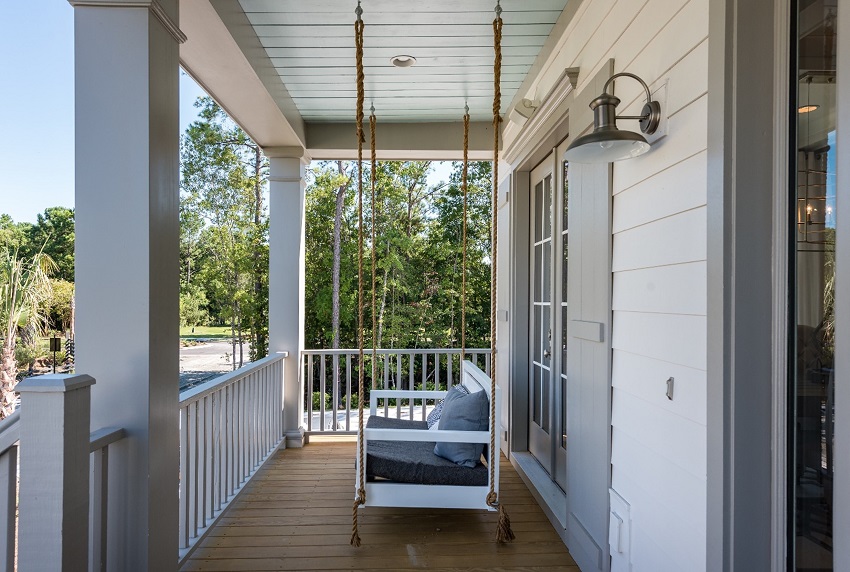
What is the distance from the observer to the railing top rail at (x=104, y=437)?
4.83 feet

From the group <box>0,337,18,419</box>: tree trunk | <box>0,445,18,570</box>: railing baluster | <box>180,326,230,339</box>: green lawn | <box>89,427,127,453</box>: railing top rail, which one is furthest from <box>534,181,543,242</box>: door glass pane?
<box>180,326,230,339</box>: green lawn

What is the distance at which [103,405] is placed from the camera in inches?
65.5

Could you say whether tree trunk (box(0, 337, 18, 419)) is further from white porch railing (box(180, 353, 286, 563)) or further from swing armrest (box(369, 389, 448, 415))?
swing armrest (box(369, 389, 448, 415))

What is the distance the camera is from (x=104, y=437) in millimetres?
1533

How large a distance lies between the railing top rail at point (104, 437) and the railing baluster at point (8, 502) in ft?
0.58

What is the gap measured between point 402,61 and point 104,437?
2.64 metres

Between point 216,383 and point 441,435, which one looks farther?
point 216,383

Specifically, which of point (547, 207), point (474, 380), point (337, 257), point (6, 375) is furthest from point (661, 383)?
point (337, 257)

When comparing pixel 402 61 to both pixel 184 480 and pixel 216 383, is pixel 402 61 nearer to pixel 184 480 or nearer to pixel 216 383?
pixel 216 383

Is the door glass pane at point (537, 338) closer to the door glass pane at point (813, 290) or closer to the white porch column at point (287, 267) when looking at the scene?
the white porch column at point (287, 267)

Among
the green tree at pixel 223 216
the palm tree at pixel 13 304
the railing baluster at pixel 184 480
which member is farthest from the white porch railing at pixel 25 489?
the green tree at pixel 223 216

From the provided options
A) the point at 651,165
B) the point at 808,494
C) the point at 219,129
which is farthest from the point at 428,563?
the point at 219,129

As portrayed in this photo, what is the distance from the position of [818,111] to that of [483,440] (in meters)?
2.04

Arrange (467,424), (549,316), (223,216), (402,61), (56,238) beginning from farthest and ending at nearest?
(56,238) → (223,216) → (549,316) → (402,61) → (467,424)
